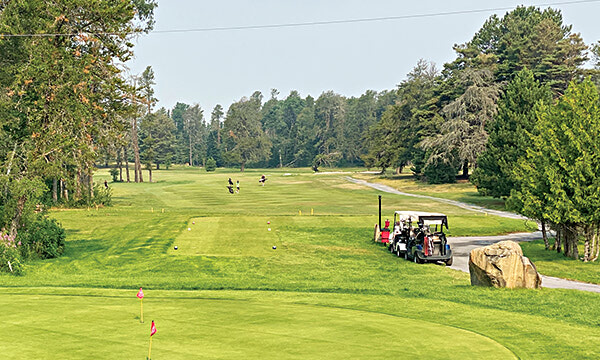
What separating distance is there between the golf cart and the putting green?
41.6ft

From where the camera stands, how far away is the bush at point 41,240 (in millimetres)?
24317

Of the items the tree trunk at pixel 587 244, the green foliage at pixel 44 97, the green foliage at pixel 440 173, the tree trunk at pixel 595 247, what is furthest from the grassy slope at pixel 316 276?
the green foliage at pixel 440 173

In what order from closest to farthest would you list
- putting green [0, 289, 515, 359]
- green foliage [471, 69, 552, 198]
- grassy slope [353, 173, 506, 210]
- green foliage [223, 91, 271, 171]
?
putting green [0, 289, 515, 359]
green foliage [471, 69, 552, 198]
grassy slope [353, 173, 506, 210]
green foliage [223, 91, 271, 171]

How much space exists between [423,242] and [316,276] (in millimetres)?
6158

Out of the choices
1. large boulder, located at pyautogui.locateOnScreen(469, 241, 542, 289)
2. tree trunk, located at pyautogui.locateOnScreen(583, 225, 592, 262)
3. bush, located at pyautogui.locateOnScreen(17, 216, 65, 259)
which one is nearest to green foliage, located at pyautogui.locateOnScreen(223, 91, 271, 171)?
bush, located at pyautogui.locateOnScreen(17, 216, 65, 259)

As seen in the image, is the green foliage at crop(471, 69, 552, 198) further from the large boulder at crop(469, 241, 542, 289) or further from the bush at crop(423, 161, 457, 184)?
the bush at crop(423, 161, 457, 184)

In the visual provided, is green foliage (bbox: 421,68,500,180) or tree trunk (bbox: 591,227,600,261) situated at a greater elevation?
green foliage (bbox: 421,68,500,180)

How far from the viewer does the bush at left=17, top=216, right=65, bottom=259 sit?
24.3 metres

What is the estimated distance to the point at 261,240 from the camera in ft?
96.4

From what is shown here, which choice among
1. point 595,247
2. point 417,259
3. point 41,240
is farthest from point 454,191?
point 41,240

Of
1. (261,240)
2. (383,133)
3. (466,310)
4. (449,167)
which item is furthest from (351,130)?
(466,310)

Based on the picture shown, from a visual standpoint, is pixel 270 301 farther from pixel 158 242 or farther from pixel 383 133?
pixel 383 133

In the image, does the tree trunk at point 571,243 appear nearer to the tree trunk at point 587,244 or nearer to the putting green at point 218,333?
the tree trunk at point 587,244

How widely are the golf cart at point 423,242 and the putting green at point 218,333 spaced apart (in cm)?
1268
